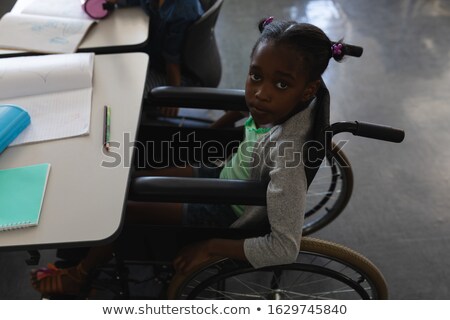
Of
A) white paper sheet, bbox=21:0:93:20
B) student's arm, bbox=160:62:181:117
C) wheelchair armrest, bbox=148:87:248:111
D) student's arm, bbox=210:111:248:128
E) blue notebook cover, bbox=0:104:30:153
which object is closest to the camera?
blue notebook cover, bbox=0:104:30:153

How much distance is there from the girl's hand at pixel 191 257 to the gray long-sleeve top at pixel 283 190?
0.11 m

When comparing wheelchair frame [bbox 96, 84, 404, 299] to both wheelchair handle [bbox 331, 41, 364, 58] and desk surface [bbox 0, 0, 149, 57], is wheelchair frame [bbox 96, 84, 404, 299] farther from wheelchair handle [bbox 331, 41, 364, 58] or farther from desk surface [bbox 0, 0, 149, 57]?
desk surface [bbox 0, 0, 149, 57]

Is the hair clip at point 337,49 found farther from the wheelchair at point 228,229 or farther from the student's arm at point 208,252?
the student's arm at point 208,252

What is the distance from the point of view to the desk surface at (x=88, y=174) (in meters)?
0.79

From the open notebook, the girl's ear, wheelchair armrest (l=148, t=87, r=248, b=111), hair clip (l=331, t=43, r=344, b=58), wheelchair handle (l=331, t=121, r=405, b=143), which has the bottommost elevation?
wheelchair armrest (l=148, t=87, r=248, b=111)

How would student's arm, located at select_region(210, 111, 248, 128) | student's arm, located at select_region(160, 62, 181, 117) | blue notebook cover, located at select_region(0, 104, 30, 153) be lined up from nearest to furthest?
blue notebook cover, located at select_region(0, 104, 30, 153)
student's arm, located at select_region(210, 111, 248, 128)
student's arm, located at select_region(160, 62, 181, 117)

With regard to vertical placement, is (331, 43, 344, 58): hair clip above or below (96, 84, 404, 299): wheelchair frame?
above

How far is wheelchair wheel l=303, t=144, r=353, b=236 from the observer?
126 centimetres

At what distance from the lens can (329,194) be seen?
150cm

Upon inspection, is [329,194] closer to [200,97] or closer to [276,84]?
[200,97]

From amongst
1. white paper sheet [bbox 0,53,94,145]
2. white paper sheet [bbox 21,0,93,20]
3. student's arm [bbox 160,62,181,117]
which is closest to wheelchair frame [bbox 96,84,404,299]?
white paper sheet [bbox 0,53,94,145]

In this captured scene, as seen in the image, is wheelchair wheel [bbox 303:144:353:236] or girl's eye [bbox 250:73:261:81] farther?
wheelchair wheel [bbox 303:144:353:236]
